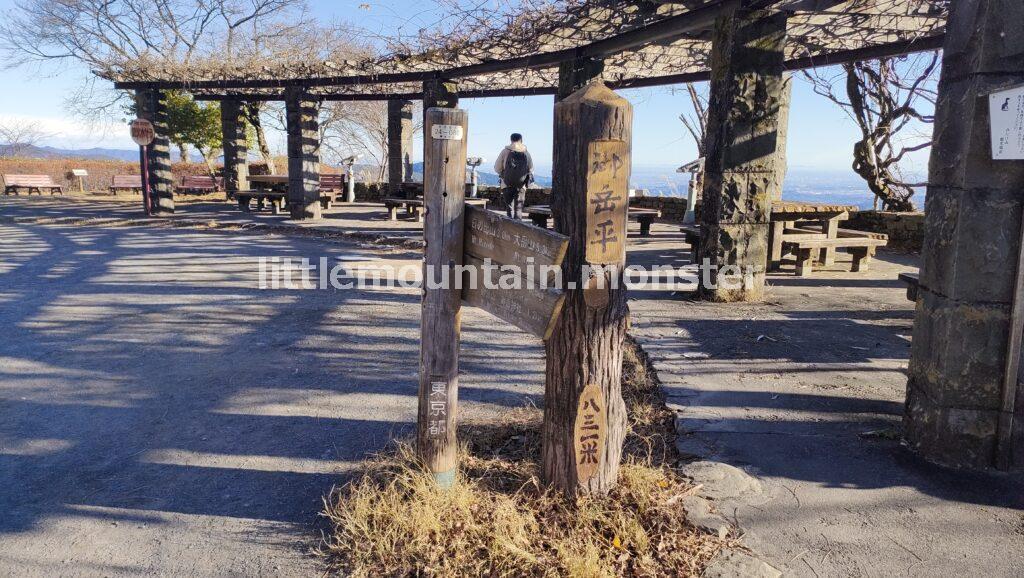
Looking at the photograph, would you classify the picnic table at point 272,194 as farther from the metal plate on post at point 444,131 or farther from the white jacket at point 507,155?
the metal plate on post at point 444,131

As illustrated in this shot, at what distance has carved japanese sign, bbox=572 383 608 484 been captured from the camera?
276 centimetres

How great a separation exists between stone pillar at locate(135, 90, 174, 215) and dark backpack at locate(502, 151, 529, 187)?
10.2m

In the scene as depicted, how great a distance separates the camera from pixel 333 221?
1448cm

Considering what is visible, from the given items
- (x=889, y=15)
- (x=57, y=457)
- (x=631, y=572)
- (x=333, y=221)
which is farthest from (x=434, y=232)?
(x=333, y=221)

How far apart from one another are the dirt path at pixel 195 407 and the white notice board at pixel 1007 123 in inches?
115

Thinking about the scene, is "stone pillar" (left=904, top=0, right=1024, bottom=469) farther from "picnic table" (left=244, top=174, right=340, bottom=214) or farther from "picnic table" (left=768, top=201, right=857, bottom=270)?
"picnic table" (left=244, top=174, right=340, bottom=214)

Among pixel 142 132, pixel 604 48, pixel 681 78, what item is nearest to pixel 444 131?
pixel 604 48

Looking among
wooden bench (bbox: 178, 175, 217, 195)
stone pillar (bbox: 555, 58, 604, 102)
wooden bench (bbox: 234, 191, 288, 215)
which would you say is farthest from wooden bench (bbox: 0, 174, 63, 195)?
stone pillar (bbox: 555, 58, 604, 102)

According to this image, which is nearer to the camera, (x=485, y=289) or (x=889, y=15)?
(x=485, y=289)

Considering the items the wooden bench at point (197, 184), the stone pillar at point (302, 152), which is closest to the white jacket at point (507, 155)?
the stone pillar at point (302, 152)

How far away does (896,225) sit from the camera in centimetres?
Result: 1183

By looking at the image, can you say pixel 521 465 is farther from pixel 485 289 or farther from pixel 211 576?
pixel 211 576

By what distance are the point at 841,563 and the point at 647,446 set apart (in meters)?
1.18

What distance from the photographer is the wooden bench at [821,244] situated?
8.65 m
